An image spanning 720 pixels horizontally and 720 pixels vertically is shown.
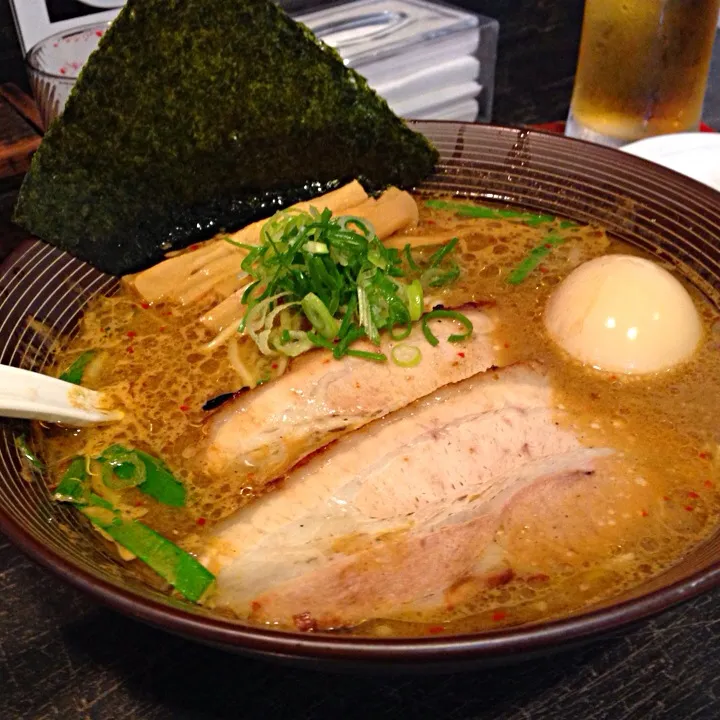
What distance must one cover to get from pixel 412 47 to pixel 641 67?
0.76m

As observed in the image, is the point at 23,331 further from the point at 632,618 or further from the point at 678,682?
the point at 678,682

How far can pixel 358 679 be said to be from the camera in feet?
3.94

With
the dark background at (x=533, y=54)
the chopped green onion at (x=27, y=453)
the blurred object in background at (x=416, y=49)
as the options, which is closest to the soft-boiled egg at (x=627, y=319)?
the chopped green onion at (x=27, y=453)

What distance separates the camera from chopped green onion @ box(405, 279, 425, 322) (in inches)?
61.7

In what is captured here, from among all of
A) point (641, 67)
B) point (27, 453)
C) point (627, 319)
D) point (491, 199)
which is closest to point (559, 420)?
point (627, 319)

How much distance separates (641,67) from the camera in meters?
2.38

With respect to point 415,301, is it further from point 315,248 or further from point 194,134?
point 194,134

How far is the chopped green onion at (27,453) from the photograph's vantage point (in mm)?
1315

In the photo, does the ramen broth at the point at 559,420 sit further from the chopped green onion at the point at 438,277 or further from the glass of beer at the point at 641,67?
the glass of beer at the point at 641,67

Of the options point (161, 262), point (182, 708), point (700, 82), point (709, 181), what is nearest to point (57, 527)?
point (182, 708)

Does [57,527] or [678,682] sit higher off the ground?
[57,527]

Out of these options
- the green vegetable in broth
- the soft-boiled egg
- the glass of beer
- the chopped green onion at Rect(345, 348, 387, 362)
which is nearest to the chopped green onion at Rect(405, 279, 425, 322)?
the green vegetable in broth

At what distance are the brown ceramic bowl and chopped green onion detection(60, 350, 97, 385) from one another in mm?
57

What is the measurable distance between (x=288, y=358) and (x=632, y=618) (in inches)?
34.0
